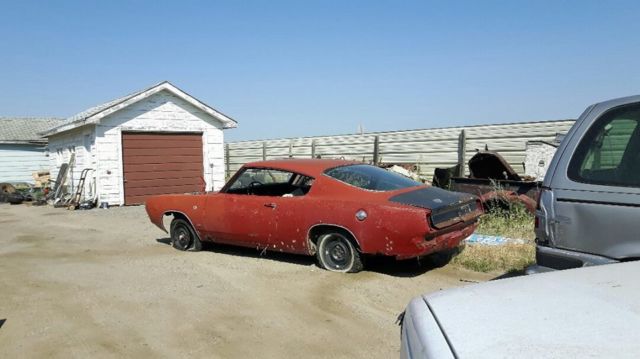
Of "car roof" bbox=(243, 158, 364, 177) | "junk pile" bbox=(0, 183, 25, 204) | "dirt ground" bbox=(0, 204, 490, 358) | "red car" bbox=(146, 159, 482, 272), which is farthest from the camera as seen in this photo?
"junk pile" bbox=(0, 183, 25, 204)

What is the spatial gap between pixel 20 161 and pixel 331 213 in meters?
26.1

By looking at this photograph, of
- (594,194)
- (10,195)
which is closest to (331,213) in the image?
(594,194)

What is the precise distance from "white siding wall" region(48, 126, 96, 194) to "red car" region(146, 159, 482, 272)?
985 cm

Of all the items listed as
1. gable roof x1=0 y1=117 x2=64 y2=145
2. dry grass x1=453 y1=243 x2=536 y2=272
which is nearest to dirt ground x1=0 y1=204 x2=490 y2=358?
dry grass x1=453 y1=243 x2=536 y2=272

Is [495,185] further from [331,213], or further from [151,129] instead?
[151,129]

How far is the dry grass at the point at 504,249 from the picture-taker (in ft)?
21.4

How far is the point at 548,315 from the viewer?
1777mm

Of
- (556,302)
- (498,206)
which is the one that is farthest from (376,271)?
(556,302)

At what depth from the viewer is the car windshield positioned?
652cm

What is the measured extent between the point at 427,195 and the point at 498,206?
11.5ft

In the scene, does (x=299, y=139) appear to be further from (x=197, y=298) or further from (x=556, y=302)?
(x=556, y=302)

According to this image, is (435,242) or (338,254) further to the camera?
(338,254)

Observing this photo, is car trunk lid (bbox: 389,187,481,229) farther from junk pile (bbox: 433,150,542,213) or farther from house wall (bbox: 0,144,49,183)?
house wall (bbox: 0,144,49,183)

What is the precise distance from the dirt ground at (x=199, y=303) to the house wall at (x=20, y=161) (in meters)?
21.1
